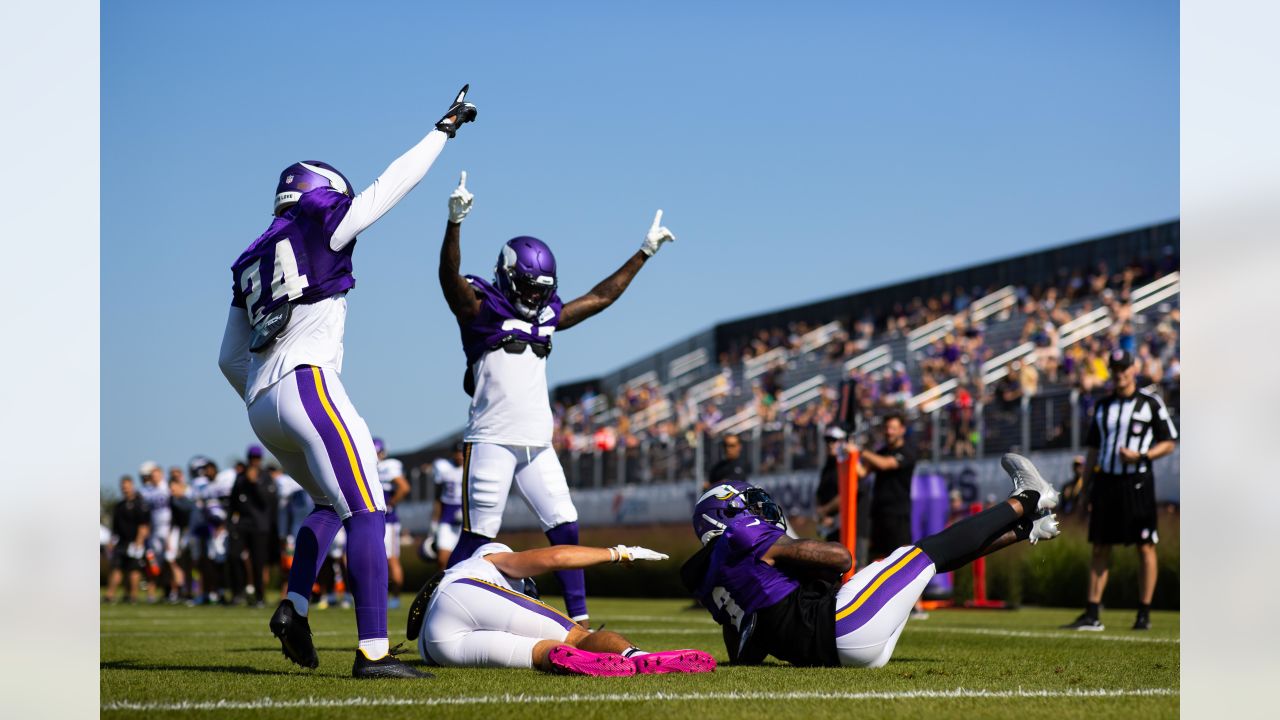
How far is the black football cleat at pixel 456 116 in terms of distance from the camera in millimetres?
6266

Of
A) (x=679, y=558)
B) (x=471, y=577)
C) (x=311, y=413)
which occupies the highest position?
(x=311, y=413)

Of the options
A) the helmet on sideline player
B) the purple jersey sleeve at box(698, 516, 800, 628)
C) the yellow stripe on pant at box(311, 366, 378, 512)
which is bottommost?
the purple jersey sleeve at box(698, 516, 800, 628)

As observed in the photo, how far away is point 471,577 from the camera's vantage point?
6461 mm

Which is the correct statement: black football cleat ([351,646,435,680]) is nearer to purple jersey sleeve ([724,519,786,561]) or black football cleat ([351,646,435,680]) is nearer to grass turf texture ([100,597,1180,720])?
grass turf texture ([100,597,1180,720])

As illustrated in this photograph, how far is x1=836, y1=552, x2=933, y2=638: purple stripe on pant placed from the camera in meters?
6.28

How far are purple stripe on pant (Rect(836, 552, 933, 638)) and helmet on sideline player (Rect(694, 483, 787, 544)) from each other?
0.54m

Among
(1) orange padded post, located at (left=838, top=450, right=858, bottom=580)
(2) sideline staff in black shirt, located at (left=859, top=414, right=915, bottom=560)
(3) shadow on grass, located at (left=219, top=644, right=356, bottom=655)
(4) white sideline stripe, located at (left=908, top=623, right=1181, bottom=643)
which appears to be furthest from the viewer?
(2) sideline staff in black shirt, located at (left=859, top=414, right=915, bottom=560)

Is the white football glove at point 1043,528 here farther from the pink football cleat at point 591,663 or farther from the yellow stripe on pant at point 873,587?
the pink football cleat at point 591,663

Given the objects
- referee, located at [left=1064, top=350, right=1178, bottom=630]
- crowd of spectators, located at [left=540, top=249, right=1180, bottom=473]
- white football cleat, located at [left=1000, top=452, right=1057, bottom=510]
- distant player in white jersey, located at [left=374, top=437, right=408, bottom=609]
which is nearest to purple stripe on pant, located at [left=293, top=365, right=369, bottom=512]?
white football cleat, located at [left=1000, top=452, right=1057, bottom=510]

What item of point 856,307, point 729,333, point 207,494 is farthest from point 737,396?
point 207,494

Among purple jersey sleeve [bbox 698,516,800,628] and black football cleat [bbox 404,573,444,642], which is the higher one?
purple jersey sleeve [bbox 698,516,800,628]

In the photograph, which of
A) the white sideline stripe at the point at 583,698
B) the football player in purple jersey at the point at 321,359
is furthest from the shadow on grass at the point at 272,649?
the white sideline stripe at the point at 583,698
